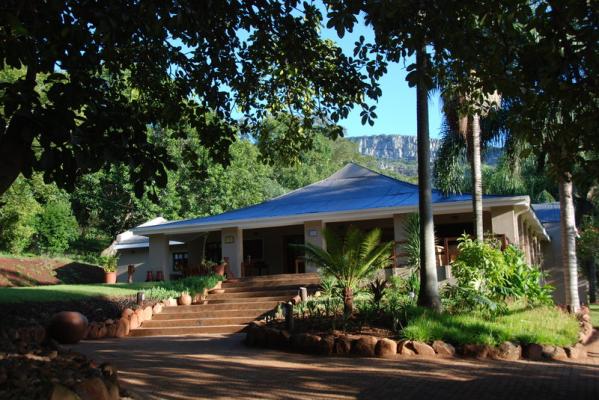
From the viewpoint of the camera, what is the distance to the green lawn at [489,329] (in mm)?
9578

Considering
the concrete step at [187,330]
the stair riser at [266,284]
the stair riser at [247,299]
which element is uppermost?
the stair riser at [266,284]

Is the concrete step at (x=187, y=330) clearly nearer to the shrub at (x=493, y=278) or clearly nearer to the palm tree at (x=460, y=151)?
the shrub at (x=493, y=278)

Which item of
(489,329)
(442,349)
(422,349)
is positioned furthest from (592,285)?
(422,349)

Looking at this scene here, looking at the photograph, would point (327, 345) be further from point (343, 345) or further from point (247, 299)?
point (247, 299)

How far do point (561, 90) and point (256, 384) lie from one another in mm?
4872

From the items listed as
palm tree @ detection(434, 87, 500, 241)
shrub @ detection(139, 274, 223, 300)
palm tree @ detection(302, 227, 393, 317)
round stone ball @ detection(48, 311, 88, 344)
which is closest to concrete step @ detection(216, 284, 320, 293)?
shrub @ detection(139, 274, 223, 300)

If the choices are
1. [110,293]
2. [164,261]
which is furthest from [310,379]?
[164,261]

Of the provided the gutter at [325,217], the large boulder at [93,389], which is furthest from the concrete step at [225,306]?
the large boulder at [93,389]

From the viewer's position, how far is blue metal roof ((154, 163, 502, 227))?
765 inches

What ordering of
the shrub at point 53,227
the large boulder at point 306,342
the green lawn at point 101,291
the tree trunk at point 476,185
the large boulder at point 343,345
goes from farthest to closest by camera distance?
the shrub at point 53,227
the tree trunk at point 476,185
the green lawn at point 101,291
the large boulder at point 306,342
the large boulder at point 343,345

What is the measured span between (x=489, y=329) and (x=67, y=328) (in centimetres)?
821

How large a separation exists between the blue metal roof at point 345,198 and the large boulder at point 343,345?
907cm

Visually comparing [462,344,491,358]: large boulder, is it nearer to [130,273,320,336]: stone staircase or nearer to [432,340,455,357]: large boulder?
[432,340,455,357]: large boulder

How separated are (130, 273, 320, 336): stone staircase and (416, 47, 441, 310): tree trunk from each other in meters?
5.15
